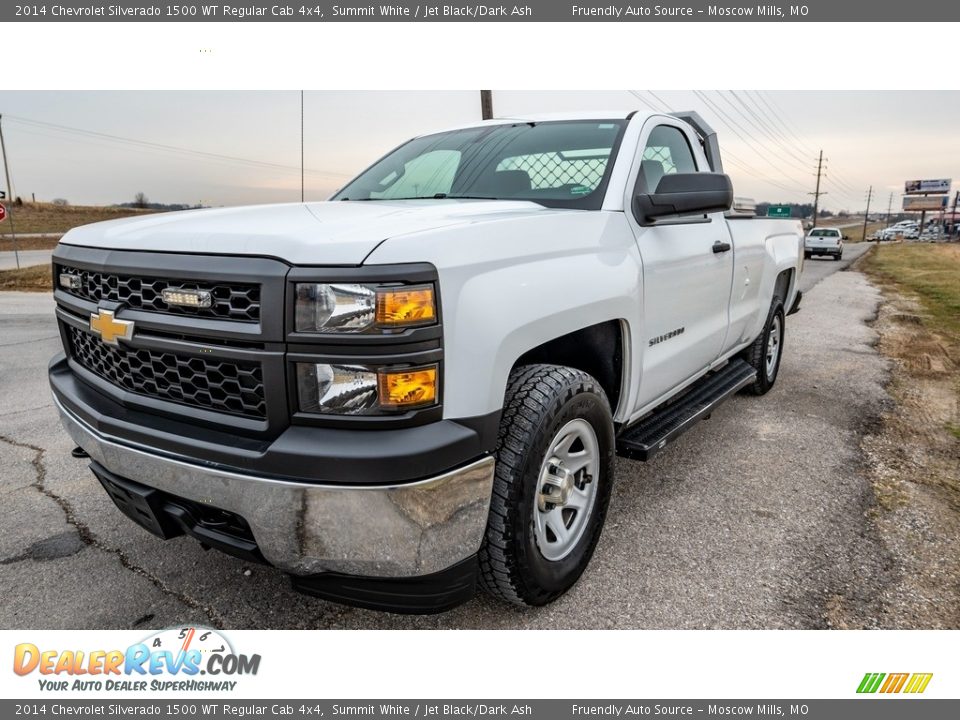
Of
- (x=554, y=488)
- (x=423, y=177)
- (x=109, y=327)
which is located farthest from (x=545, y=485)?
(x=423, y=177)

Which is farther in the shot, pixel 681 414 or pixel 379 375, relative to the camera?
pixel 681 414

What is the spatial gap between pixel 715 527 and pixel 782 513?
0.42 m

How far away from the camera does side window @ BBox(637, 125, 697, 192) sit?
3.31 meters

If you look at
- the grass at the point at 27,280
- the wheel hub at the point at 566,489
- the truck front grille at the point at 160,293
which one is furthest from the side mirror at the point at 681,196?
the grass at the point at 27,280

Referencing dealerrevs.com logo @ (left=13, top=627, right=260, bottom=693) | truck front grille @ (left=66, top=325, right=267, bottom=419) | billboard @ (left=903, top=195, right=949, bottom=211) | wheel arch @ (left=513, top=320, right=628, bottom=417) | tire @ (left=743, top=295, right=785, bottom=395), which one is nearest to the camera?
truck front grille @ (left=66, top=325, right=267, bottom=419)

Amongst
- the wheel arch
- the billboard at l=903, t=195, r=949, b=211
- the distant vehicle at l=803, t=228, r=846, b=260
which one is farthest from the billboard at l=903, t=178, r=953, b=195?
the wheel arch

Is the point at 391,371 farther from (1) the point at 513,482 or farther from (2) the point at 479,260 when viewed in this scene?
(1) the point at 513,482

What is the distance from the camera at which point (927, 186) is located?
101000 mm

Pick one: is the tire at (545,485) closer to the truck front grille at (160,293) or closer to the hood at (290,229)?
the hood at (290,229)

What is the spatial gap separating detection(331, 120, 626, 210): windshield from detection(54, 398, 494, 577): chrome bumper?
151cm

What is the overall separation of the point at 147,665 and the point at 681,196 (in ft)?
8.89

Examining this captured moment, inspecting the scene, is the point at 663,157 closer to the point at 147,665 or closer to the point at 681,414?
the point at 681,414

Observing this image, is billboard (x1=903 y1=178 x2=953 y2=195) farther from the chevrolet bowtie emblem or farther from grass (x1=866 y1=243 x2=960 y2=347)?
the chevrolet bowtie emblem

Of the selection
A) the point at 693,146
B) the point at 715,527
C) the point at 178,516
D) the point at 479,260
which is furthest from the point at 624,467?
the point at 178,516
